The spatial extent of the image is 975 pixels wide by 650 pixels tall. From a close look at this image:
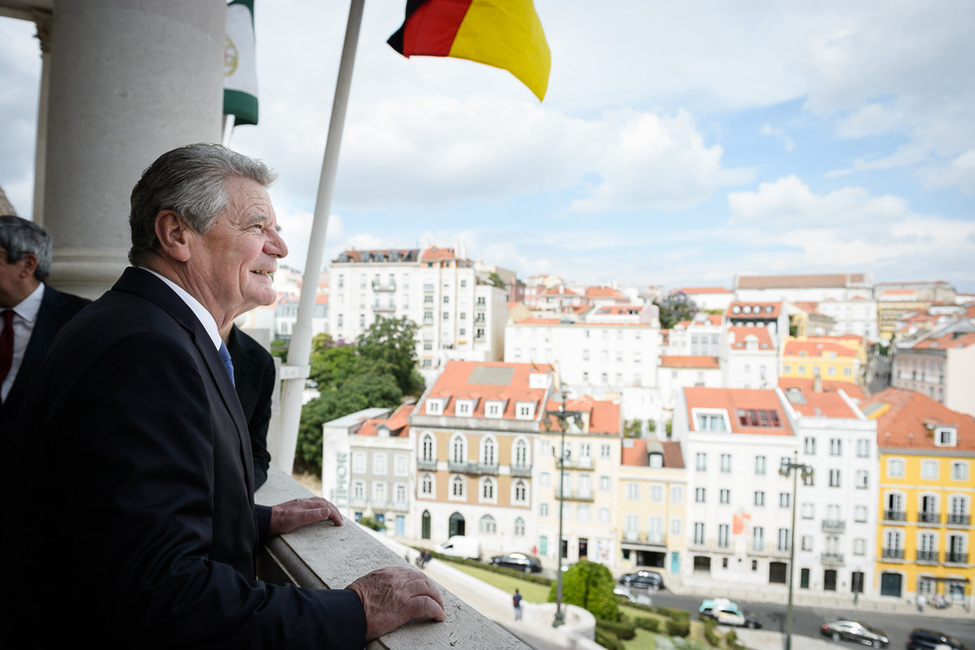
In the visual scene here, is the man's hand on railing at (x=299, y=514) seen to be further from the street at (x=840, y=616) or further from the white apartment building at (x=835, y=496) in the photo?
the white apartment building at (x=835, y=496)

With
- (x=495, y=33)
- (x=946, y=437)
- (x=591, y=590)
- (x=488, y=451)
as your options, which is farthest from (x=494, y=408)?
(x=495, y=33)

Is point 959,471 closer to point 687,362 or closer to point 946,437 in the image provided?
point 946,437

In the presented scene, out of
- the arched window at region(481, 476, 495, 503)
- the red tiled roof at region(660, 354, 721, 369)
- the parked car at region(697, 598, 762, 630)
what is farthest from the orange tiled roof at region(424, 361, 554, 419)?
the red tiled roof at region(660, 354, 721, 369)

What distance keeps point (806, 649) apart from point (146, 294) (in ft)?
66.2

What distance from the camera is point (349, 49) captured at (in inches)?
106

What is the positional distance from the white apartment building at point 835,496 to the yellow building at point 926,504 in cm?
40

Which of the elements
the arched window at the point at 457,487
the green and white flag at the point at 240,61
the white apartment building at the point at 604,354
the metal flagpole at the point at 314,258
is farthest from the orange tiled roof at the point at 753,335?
the metal flagpole at the point at 314,258

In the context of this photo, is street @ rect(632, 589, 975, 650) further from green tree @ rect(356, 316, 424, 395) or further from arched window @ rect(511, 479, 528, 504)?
green tree @ rect(356, 316, 424, 395)

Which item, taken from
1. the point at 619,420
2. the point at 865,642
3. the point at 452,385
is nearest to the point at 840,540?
the point at 865,642

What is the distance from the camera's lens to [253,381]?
69.2 inches

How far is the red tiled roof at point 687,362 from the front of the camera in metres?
35.9

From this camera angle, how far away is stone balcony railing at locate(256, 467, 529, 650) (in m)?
0.83

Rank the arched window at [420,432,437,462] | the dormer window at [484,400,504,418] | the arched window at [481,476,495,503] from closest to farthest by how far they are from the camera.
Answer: the arched window at [481,476,495,503], the arched window at [420,432,437,462], the dormer window at [484,400,504,418]

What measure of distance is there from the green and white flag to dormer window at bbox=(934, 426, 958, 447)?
22.1 meters
